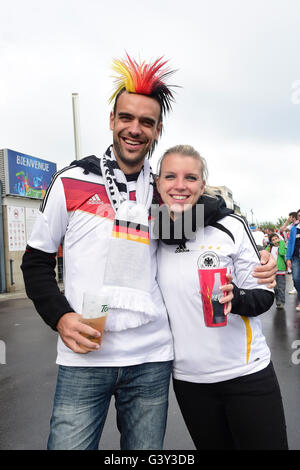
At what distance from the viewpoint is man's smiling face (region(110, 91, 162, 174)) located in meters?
1.88

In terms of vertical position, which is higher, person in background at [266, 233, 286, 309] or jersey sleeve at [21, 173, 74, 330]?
jersey sleeve at [21, 173, 74, 330]

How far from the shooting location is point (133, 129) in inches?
73.4

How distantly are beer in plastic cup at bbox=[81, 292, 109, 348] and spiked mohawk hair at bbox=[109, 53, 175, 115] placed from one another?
40.9 inches

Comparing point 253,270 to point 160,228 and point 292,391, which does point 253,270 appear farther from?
point 292,391

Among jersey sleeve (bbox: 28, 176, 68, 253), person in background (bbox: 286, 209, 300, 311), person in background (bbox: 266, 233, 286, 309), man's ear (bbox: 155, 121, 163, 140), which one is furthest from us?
person in background (bbox: 266, 233, 286, 309)

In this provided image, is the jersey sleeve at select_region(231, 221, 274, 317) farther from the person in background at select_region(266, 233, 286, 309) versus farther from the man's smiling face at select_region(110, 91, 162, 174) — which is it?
the person in background at select_region(266, 233, 286, 309)

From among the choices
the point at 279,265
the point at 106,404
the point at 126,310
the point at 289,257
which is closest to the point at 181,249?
the point at 126,310

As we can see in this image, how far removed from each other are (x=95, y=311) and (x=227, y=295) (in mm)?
556

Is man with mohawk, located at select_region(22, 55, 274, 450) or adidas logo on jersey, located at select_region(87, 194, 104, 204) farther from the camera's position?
adidas logo on jersey, located at select_region(87, 194, 104, 204)

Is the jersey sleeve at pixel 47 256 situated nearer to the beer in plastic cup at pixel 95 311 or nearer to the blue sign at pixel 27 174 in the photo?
the beer in plastic cup at pixel 95 311

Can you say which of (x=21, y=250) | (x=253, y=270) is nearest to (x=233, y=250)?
(x=253, y=270)

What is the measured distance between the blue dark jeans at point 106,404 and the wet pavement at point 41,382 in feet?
4.02

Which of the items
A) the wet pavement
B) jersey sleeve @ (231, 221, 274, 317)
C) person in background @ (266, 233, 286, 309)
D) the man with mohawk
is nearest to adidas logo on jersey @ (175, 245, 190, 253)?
the man with mohawk
